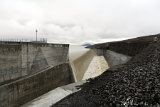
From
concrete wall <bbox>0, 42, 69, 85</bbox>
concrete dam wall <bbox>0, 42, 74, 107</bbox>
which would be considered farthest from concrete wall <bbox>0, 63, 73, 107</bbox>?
concrete wall <bbox>0, 42, 69, 85</bbox>

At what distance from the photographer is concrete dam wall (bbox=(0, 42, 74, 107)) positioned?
8680mm

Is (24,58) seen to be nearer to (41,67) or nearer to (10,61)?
(10,61)

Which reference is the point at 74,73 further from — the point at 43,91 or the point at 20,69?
the point at 20,69

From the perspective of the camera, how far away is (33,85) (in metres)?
10.6

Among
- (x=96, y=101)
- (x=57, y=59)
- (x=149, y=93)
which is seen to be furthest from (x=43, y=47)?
(x=149, y=93)

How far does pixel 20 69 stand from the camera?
996 cm

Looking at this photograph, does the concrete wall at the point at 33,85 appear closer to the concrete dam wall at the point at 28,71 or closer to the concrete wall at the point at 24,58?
the concrete dam wall at the point at 28,71

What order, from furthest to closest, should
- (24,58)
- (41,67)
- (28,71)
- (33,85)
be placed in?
(41,67) < (28,71) < (33,85) < (24,58)

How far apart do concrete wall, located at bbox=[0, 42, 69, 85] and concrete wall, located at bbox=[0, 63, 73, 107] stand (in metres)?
0.52

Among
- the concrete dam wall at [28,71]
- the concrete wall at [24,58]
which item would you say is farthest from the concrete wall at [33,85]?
the concrete wall at [24,58]

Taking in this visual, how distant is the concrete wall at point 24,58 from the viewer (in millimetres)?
8764

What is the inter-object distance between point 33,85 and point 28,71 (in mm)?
1141

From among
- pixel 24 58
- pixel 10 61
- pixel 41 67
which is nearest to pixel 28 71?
pixel 24 58

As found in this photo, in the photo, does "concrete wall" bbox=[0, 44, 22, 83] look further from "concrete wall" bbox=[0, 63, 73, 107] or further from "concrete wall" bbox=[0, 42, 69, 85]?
"concrete wall" bbox=[0, 63, 73, 107]
